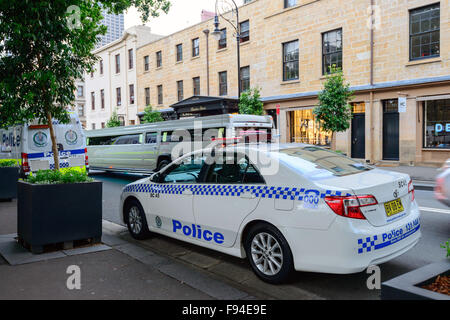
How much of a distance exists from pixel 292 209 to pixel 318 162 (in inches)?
33.5

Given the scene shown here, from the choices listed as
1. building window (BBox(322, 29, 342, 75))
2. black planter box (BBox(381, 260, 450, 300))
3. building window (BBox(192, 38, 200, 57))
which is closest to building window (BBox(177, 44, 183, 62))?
building window (BBox(192, 38, 200, 57))

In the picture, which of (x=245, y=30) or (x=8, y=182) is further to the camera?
(x=245, y=30)

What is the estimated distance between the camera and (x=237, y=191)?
15.1 feet

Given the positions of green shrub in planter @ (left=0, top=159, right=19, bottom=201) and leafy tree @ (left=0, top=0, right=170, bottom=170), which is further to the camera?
green shrub in planter @ (left=0, top=159, right=19, bottom=201)

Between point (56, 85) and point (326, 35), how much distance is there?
687 inches

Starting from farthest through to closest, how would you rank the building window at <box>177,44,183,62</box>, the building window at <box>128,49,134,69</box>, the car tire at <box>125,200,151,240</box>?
the building window at <box>128,49,134,69</box>
the building window at <box>177,44,183,62</box>
the car tire at <box>125,200,151,240</box>

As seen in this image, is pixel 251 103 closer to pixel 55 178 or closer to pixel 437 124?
pixel 437 124

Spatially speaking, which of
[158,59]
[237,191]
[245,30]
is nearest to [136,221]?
[237,191]

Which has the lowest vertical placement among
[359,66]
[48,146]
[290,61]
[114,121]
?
[48,146]

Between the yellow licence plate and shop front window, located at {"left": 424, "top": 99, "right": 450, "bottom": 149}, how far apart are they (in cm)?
1433

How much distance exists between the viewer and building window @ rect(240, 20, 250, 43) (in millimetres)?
24981

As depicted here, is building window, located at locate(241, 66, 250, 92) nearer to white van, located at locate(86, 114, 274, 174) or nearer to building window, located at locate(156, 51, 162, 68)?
building window, located at locate(156, 51, 162, 68)
